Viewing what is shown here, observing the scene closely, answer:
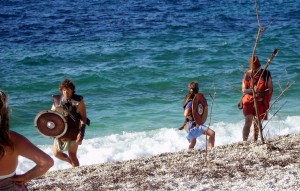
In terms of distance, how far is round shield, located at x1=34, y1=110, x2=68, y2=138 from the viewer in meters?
8.50

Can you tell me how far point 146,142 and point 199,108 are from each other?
341 cm

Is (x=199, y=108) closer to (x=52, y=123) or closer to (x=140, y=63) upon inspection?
(x=52, y=123)

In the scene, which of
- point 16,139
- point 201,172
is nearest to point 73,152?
point 201,172

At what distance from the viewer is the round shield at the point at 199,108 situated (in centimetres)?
920

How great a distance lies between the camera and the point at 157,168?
7.59 m

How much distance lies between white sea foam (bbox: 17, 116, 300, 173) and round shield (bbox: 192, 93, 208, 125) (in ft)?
7.74

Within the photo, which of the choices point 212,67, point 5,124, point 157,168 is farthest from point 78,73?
point 5,124

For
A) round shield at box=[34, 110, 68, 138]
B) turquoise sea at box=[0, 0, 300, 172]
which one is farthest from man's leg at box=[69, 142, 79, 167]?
turquoise sea at box=[0, 0, 300, 172]

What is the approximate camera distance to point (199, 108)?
30.4ft

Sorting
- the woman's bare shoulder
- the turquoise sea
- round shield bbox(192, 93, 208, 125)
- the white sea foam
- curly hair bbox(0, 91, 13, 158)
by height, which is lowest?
the white sea foam

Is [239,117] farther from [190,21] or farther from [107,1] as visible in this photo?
[107,1]

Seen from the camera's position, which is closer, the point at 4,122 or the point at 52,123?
the point at 4,122

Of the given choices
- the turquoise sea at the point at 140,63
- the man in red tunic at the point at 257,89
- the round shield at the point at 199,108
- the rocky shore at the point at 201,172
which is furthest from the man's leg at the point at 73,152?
the man in red tunic at the point at 257,89

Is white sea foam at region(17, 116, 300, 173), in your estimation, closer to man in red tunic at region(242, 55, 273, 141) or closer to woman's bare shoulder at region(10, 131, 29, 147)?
man in red tunic at region(242, 55, 273, 141)
